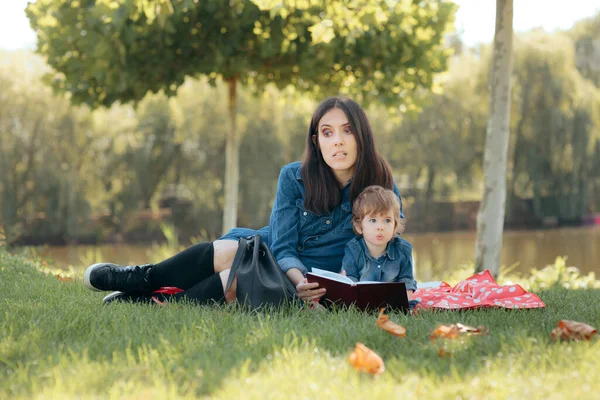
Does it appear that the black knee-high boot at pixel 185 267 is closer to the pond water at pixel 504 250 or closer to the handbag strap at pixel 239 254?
the handbag strap at pixel 239 254

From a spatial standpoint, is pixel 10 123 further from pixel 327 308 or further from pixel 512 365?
pixel 512 365

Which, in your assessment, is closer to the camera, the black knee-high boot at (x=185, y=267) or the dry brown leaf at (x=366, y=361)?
the dry brown leaf at (x=366, y=361)

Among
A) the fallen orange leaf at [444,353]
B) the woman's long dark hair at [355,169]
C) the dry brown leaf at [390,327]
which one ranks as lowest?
the fallen orange leaf at [444,353]

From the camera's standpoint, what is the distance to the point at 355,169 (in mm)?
3654

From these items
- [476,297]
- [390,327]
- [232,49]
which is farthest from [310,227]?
[232,49]

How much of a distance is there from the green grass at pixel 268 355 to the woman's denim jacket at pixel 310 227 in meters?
0.59

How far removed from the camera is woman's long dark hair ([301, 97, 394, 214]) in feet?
11.8

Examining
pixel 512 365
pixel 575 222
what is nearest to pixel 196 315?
pixel 512 365

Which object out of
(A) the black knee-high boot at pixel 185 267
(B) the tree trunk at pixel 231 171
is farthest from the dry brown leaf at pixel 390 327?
(B) the tree trunk at pixel 231 171

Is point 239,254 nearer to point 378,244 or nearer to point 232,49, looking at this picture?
point 378,244

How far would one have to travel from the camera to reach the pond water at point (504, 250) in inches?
476

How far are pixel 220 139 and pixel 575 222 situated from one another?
9795 mm

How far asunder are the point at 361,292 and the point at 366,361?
0.96m

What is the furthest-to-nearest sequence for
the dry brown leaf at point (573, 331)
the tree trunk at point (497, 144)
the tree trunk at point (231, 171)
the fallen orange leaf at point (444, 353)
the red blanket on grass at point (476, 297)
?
1. the tree trunk at point (231, 171)
2. the tree trunk at point (497, 144)
3. the red blanket on grass at point (476, 297)
4. the dry brown leaf at point (573, 331)
5. the fallen orange leaf at point (444, 353)
